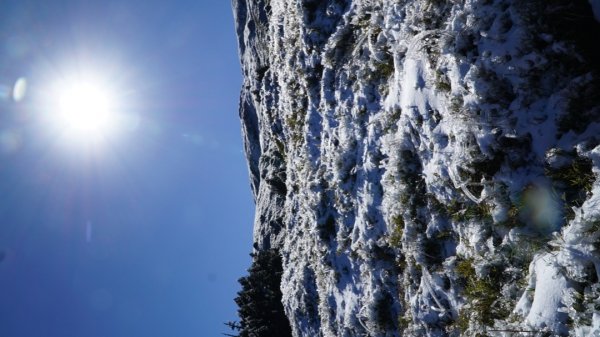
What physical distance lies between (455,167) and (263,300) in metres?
16.1

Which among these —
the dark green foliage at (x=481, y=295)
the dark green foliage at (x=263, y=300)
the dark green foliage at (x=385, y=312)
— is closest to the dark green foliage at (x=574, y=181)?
the dark green foliage at (x=481, y=295)

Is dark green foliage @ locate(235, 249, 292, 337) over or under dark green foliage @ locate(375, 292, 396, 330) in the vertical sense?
over

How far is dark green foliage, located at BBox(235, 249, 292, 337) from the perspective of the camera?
19.0 meters

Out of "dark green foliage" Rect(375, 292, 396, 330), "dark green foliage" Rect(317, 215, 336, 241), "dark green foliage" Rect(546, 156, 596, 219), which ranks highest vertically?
"dark green foliage" Rect(317, 215, 336, 241)

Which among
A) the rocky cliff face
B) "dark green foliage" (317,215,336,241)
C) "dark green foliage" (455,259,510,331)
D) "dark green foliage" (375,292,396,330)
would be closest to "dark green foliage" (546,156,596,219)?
the rocky cliff face

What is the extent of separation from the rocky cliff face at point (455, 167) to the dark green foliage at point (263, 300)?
7474 millimetres

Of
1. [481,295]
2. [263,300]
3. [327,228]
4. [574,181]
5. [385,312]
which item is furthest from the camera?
[263,300]

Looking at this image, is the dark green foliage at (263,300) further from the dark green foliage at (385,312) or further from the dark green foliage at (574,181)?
the dark green foliage at (574,181)

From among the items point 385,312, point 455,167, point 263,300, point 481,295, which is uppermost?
point 263,300

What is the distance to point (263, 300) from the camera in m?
20.0

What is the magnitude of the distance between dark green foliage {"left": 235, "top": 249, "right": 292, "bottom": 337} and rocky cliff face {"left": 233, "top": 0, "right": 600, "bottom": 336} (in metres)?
7.47

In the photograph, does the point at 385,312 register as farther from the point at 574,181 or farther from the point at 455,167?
the point at 574,181

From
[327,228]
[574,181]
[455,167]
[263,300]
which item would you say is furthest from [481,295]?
[263,300]

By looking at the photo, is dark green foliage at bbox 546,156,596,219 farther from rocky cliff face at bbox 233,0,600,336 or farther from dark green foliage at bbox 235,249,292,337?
dark green foliage at bbox 235,249,292,337
